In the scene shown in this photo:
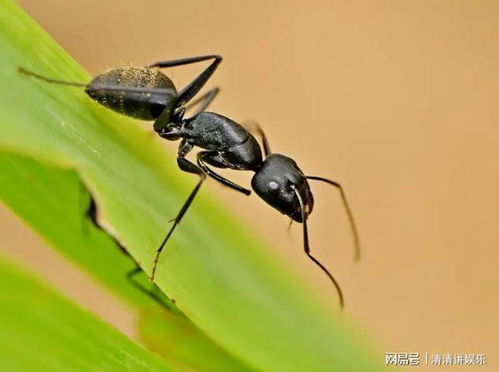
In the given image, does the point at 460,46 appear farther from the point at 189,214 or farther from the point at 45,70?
the point at 45,70

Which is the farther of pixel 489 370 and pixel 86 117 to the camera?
pixel 489 370

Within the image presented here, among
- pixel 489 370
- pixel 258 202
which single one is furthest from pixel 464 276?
pixel 258 202

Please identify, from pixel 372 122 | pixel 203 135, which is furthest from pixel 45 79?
pixel 372 122

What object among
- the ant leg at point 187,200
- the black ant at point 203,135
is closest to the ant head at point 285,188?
the black ant at point 203,135

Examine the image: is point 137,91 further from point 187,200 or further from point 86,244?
point 86,244

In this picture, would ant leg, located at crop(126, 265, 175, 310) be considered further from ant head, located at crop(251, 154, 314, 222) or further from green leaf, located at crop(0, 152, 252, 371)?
ant head, located at crop(251, 154, 314, 222)

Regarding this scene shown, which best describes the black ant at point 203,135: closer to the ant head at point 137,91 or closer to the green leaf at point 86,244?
the ant head at point 137,91
